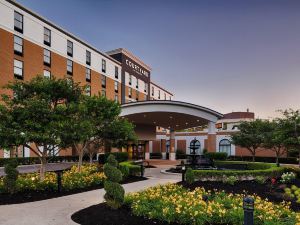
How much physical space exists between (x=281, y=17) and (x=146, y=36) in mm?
8413

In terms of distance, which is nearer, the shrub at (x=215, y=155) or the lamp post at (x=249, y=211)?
the lamp post at (x=249, y=211)

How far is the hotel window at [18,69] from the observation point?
3209 cm

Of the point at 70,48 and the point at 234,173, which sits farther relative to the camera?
the point at 70,48

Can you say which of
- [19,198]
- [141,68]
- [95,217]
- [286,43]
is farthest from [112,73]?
[95,217]

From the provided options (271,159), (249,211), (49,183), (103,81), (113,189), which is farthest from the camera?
(103,81)

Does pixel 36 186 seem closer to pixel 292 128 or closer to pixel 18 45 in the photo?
pixel 292 128

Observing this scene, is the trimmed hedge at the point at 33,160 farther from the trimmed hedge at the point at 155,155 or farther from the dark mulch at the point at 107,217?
the trimmed hedge at the point at 155,155

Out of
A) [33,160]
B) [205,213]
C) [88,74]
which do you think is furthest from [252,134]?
[205,213]

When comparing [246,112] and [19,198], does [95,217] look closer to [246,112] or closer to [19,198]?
[19,198]

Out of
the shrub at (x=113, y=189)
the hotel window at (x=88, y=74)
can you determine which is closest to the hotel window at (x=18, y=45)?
the hotel window at (x=88, y=74)

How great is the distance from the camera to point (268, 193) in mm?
13039

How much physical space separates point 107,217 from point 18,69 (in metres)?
28.6

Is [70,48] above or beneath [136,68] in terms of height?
beneath

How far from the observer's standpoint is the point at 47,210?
34.0ft
